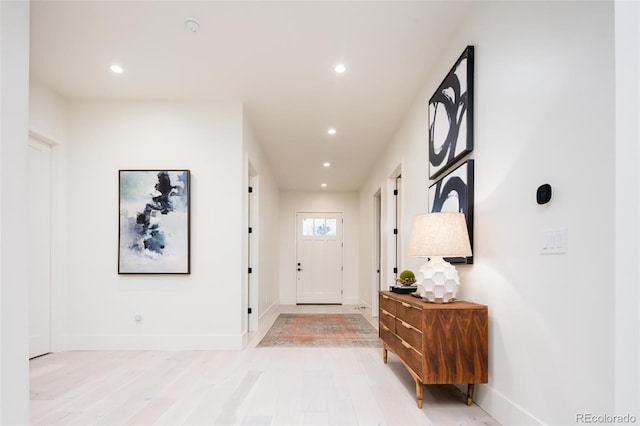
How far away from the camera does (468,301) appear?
2557 millimetres

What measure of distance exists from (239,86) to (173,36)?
94cm

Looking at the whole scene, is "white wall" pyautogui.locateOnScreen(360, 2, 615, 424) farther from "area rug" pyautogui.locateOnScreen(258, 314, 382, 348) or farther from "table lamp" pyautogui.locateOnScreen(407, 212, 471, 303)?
"area rug" pyautogui.locateOnScreen(258, 314, 382, 348)

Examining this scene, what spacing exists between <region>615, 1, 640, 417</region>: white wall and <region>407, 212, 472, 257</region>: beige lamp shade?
1.45 m

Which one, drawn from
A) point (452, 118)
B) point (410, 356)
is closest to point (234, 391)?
point (410, 356)

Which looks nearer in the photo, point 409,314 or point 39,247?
point 409,314

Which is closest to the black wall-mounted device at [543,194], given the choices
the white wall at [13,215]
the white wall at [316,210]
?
the white wall at [13,215]

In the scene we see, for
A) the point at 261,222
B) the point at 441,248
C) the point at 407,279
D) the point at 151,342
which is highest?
the point at 261,222

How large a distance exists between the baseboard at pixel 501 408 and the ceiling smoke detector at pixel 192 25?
314 cm

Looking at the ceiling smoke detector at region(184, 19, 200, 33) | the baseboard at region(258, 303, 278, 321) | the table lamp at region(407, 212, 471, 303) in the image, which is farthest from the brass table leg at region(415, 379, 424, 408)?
the baseboard at region(258, 303, 278, 321)

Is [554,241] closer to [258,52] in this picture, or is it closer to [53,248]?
[258,52]

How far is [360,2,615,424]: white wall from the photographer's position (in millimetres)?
1455

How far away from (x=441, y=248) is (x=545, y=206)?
73 cm

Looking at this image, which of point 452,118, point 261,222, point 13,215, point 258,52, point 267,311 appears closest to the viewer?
point 13,215

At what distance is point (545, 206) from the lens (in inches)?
70.1
